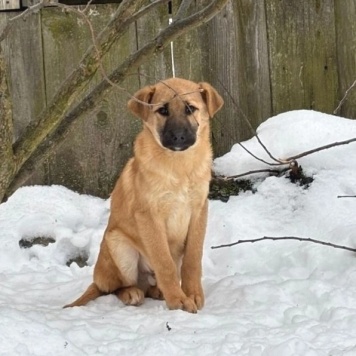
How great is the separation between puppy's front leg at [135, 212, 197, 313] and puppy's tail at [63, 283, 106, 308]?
Answer: 1.37 feet

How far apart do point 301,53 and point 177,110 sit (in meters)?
2.30

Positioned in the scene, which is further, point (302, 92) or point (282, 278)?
point (302, 92)

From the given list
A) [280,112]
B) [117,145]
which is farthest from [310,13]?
[117,145]

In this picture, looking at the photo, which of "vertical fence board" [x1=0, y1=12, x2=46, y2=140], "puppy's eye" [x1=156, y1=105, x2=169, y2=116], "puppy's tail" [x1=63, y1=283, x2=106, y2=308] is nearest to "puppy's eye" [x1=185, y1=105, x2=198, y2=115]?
"puppy's eye" [x1=156, y1=105, x2=169, y2=116]

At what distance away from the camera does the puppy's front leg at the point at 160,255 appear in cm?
450

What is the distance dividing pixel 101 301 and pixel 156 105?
118 centimetres

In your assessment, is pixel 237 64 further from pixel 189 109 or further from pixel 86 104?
pixel 86 104

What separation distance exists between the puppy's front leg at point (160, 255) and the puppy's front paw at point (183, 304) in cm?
2

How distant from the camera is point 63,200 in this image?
20.3 feet

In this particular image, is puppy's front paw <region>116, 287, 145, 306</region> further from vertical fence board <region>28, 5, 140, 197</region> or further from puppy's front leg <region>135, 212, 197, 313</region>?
vertical fence board <region>28, 5, 140, 197</region>

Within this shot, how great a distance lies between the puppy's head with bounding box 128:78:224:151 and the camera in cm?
449

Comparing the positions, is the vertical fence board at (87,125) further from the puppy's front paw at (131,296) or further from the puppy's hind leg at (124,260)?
the puppy's front paw at (131,296)

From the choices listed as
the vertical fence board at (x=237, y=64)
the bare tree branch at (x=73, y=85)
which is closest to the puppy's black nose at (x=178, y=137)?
the bare tree branch at (x=73, y=85)

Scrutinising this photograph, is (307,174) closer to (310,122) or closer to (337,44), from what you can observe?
(310,122)
